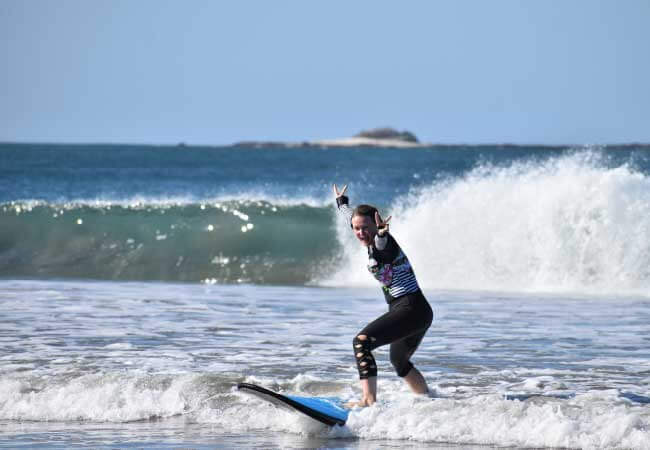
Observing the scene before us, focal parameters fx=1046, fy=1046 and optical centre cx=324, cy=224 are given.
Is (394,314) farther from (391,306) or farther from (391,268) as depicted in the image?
(391,268)

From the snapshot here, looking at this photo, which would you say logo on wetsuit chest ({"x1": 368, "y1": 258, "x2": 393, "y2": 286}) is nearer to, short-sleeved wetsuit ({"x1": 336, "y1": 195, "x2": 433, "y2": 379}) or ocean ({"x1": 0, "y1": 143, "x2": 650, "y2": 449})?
short-sleeved wetsuit ({"x1": 336, "y1": 195, "x2": 433, "y2": 379})

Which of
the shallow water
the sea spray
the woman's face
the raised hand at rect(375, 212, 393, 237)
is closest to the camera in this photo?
the shallow water

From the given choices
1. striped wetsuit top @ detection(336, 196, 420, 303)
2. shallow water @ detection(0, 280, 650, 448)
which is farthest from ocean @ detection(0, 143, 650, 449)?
striped wetsuit top @ detection(336, 196, 420, 303)

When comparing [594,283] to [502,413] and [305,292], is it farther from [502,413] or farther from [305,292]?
[502,413]

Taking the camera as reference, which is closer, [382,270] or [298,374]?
[382,270]

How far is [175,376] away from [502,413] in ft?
9.06

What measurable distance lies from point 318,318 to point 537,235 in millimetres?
7562

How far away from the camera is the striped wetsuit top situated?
723 centimetres

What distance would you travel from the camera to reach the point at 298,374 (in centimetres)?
871

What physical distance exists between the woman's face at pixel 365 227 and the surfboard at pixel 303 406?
1.18 metres

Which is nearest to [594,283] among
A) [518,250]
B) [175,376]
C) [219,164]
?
[518,250]

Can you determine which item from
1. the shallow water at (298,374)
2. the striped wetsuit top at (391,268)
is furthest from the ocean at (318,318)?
the striped wetsuit top at (391,268)

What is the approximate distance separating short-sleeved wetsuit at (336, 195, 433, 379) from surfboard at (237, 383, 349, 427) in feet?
1.07

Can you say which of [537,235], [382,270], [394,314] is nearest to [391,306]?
[394,314]
